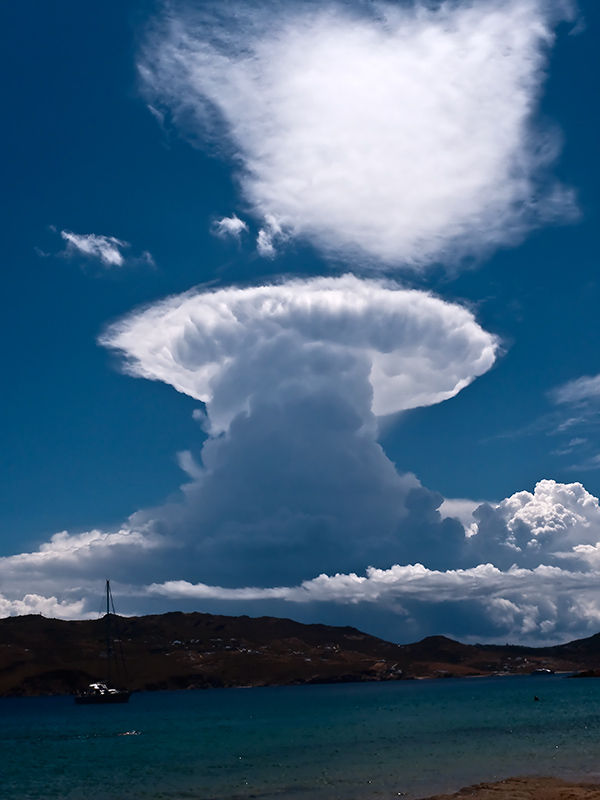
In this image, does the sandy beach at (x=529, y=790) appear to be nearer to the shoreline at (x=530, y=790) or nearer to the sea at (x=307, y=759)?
the shoreline at (x=530, y=790)

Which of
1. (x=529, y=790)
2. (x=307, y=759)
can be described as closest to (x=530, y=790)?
(x=529, y=790)

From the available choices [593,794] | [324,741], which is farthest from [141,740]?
[593,794]

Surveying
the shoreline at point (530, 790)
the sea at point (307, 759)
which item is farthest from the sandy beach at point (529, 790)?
A: the sea at point (307, 759)

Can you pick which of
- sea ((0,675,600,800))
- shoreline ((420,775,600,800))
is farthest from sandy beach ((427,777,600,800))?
sea ((0,675,600,800))

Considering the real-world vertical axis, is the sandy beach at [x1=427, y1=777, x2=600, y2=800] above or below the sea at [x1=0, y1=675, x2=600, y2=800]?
above

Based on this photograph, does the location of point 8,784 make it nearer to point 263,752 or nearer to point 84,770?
point 84,770

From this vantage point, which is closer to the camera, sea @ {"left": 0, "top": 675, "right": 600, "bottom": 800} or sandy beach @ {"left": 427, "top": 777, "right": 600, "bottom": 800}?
sandy beach @ {"left": 427, "top": 777, "right": 600, "bottom": 800}

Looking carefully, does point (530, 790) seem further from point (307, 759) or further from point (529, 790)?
point (307, 759)

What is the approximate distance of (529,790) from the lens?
42750mm

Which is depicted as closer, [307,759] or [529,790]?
[529,790]

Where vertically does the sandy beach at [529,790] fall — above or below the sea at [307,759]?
above

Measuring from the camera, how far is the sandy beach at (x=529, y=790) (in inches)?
1578

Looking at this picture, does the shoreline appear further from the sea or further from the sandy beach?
the sea

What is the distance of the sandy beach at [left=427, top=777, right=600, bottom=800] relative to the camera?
4008cm
